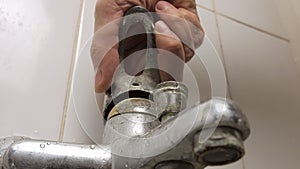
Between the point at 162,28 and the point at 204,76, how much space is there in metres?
0.14

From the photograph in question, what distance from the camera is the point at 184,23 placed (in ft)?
1.26

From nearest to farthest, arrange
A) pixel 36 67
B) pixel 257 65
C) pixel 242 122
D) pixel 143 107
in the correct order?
pixel 242 122
pixel 143 107
pixel 36 67
pixel 257 65

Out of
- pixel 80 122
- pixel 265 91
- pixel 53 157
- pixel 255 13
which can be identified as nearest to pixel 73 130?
pixel 80 122

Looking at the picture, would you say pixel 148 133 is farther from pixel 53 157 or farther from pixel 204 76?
pixel 204 76

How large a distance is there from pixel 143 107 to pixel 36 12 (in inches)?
9.6

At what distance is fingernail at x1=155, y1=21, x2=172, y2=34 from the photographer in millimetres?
359

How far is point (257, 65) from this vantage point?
571mm

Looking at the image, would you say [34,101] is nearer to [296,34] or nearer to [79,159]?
[79,159]

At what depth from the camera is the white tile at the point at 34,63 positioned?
0.39 m

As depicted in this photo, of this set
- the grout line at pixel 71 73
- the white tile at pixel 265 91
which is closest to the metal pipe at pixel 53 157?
the grout line at pixel 71 73

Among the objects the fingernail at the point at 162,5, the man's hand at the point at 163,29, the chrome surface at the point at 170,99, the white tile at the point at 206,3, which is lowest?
the chrome surface at the point at 170,99

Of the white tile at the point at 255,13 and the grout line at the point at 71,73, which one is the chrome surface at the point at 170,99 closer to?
the grout line at the point at 71,73

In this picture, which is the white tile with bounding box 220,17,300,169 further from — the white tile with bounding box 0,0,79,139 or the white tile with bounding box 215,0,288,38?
the white tile with bounding box 0,0,79,139

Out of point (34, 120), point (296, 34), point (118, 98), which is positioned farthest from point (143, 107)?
point (296, 34)
